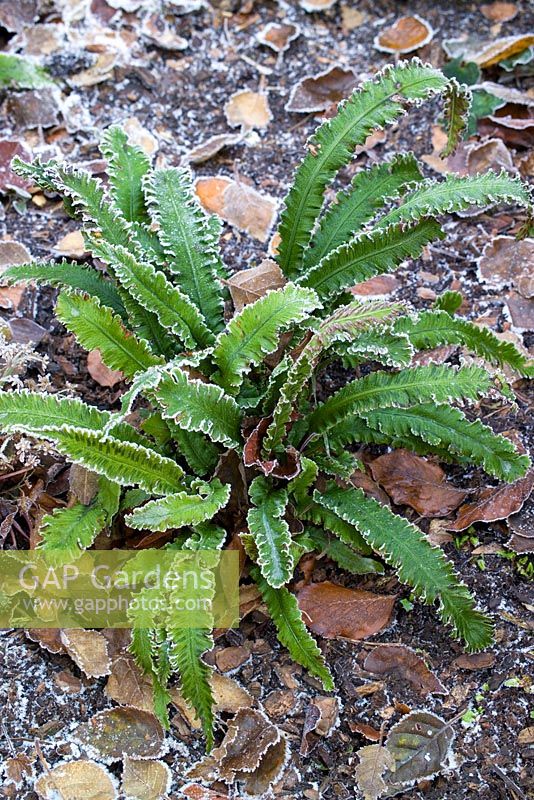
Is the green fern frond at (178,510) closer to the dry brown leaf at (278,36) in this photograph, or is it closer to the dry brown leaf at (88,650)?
the dry brown leaf at (88,650)

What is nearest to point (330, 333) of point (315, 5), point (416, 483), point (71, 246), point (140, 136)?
point (416, 483)

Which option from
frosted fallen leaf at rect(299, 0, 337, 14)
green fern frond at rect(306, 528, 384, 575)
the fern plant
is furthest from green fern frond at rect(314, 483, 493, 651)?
frosted fallen leaf at rect(299, 0, 337, 14)

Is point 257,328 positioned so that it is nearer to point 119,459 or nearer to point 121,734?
point 119,459

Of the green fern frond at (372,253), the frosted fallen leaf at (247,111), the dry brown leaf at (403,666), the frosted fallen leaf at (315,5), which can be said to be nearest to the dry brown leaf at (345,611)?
the dry brown leaf at (403,666)

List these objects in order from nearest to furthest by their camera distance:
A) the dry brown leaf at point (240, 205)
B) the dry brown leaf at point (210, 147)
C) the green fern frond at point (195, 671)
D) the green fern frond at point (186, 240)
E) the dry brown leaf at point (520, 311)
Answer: the green fern frond at point (195, 671), the green fern frond at point (186, 240), the dry brown leaf at point (520, 311), the dry brown leaf at point (240, 205), the dry brown leaf at point (210, 147)

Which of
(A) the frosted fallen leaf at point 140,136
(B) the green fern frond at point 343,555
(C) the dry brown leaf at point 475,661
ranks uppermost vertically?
(A) the frosted fallen leaf at point 140,136

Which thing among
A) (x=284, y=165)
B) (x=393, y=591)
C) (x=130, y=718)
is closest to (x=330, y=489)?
(x=393, y=591)
